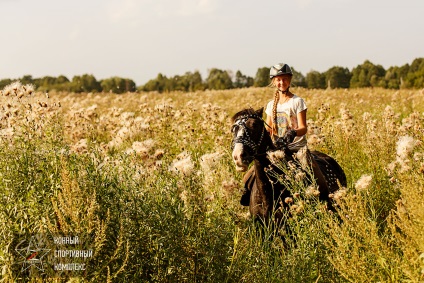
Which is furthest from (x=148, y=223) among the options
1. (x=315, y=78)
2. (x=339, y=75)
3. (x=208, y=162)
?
(x=339, y=75)

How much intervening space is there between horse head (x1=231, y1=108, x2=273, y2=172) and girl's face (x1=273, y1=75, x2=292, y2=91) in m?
0.71

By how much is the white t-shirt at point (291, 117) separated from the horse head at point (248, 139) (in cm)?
57

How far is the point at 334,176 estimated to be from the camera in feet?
24.7

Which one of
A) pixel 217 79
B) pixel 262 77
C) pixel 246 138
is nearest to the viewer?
pixel 246 138

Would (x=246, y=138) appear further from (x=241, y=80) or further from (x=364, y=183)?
(x=241, y=80)

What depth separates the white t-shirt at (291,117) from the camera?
6809 mm

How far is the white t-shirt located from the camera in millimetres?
6809

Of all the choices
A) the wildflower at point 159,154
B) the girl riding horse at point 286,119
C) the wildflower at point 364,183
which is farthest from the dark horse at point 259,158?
the wildflower at point 364,183

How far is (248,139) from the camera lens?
240 inches

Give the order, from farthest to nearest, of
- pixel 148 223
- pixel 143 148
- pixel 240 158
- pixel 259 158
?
pixel 259 158
pixel 240 158
pixel 143 148
pixel 148 223

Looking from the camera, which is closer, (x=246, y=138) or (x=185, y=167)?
(x=185, y=167)

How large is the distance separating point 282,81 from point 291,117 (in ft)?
1.67

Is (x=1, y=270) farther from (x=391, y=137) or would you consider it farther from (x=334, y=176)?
(x=391, y=137)

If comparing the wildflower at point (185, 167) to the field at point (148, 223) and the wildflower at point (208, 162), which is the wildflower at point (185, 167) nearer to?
the field at point (148, 223)
